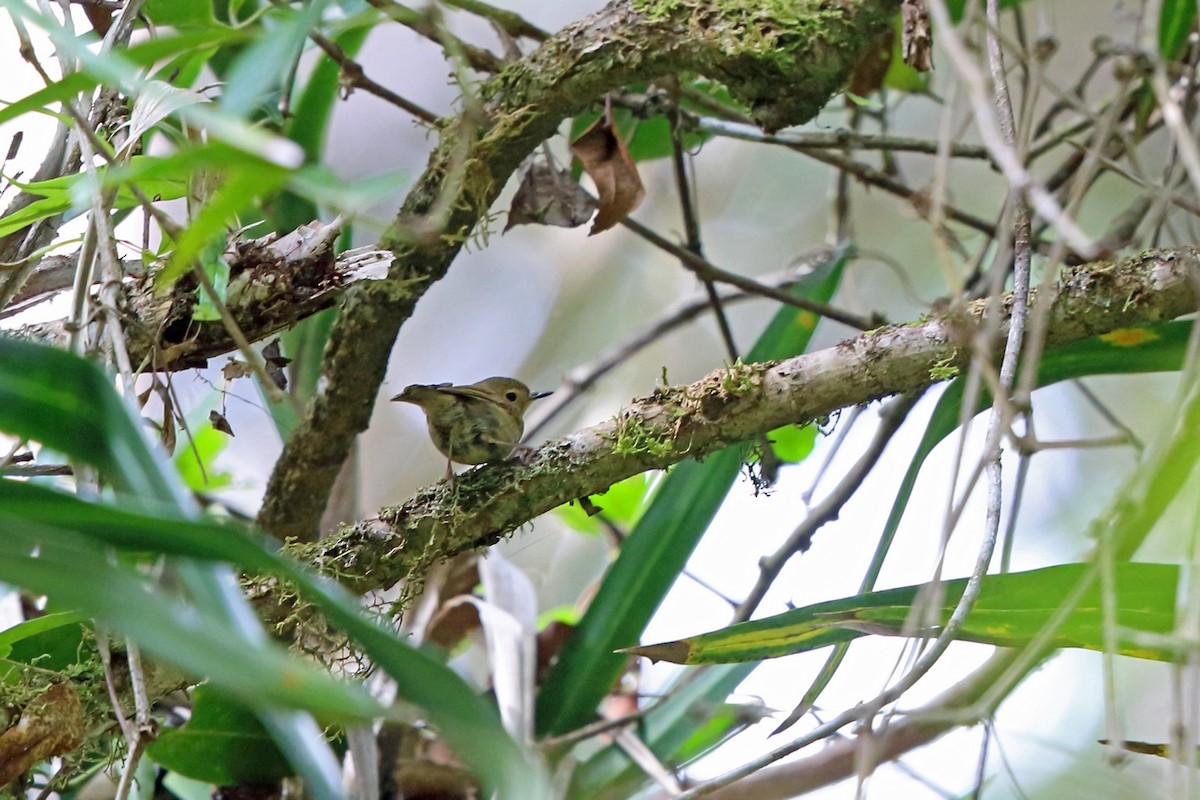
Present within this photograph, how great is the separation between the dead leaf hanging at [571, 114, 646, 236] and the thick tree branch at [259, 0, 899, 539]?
99mm

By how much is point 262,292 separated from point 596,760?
0.90 m

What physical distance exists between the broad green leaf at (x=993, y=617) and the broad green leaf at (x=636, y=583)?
1.34 feet

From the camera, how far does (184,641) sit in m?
0.41

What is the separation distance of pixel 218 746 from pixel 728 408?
72 cm

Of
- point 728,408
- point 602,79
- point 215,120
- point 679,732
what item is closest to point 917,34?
point 602,79

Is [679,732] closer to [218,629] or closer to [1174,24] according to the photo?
[218,629]

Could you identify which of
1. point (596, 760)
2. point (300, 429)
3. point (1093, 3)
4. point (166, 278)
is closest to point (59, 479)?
point (300, 429)

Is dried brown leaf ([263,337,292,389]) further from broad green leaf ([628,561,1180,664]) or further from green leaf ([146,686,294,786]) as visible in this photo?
broad green leaf ([628,561,1180,664])

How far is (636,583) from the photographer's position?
147cm

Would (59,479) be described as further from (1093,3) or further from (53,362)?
Result: (1093,3)

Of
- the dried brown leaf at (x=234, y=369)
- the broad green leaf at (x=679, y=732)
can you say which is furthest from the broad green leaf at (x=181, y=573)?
the broad green leaf at (x=679, y=732)

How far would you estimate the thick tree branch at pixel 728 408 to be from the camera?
3.24 ft

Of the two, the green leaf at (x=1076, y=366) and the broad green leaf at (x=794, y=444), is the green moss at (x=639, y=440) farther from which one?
the broad green leaf at (x=794, y=444)

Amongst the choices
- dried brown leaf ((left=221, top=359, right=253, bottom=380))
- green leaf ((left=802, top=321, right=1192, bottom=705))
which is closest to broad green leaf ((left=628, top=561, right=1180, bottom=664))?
green leaf ((left=802, top=321, right=1192, bottom=705))
